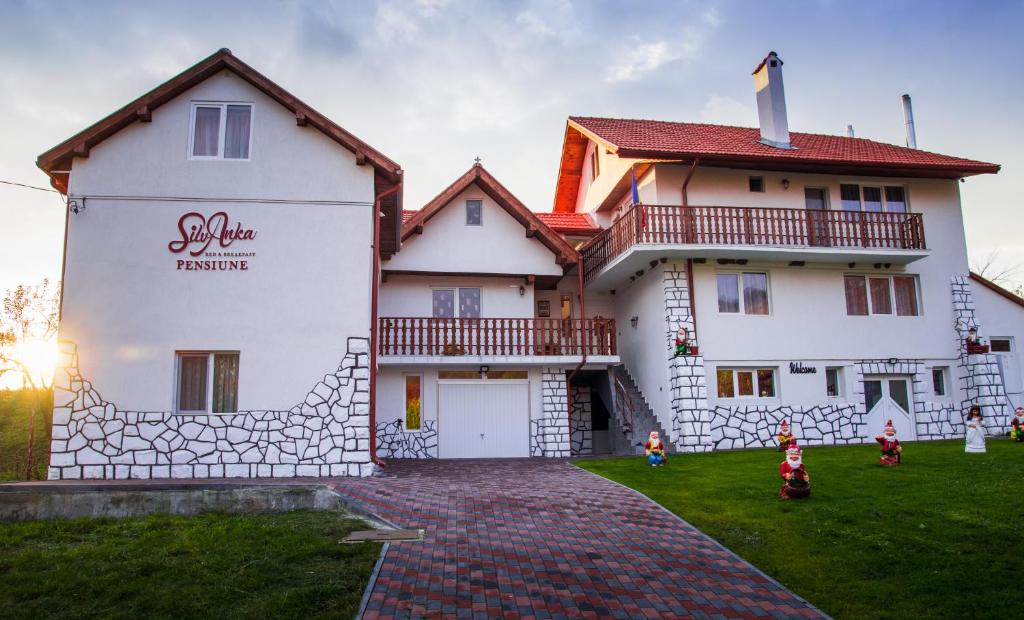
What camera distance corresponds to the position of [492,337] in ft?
59.7

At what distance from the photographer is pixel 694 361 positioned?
17672 millimetres

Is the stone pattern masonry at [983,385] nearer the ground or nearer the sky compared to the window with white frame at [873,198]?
nearer the ground

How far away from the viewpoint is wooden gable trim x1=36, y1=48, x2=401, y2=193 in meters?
13.4

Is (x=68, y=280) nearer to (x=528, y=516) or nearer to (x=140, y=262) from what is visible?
(x=140, y=262)

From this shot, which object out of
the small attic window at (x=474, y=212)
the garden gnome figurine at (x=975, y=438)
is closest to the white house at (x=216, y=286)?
the small attic window at (x=474, y=212)

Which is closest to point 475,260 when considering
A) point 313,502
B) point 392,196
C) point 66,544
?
point 392,196

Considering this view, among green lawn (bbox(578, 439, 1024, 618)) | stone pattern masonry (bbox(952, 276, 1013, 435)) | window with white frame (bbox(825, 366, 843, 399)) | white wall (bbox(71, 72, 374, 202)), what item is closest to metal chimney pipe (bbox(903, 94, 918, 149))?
stone pattern masonry (bbox(952, 276, 1013, 435))

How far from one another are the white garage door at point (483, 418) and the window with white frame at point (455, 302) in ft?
6.67

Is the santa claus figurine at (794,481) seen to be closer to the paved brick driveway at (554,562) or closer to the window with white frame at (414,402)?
the paved brick driveway at (554,562)

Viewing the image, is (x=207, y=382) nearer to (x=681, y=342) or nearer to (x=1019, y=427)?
(x=681, y=342)

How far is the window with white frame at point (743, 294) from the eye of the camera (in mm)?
18641

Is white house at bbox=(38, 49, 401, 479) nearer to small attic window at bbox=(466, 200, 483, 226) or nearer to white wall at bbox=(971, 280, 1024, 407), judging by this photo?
small attic window at bbox=(466, 200, 483, 226)

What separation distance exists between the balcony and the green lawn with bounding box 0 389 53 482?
9940 mm

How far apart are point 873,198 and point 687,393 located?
8.64m
